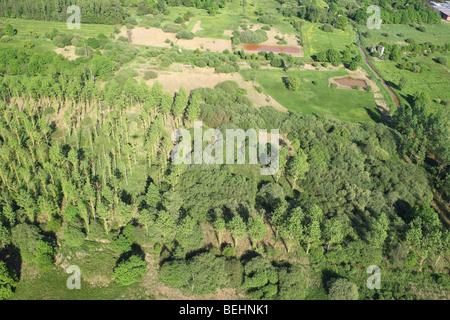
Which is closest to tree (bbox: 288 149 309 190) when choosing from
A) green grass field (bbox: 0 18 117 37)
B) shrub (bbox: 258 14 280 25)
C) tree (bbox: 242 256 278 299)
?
tree (bbox: 242 256 278 299)

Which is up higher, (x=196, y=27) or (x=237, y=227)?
(x=237, y=227)

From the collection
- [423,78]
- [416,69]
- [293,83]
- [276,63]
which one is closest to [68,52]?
[276,63]

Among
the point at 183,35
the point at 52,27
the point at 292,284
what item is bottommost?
the point at 52,27

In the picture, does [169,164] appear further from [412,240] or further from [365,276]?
[412,240]

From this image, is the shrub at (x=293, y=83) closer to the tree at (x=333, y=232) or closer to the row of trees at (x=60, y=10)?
the tree at (x=333, y=232)

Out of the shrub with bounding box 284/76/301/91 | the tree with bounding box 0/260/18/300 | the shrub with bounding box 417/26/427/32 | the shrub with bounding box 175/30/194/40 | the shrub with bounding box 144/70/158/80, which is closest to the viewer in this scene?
the tree with bounding box 0/260/18/300

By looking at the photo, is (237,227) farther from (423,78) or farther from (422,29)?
(422,29)
